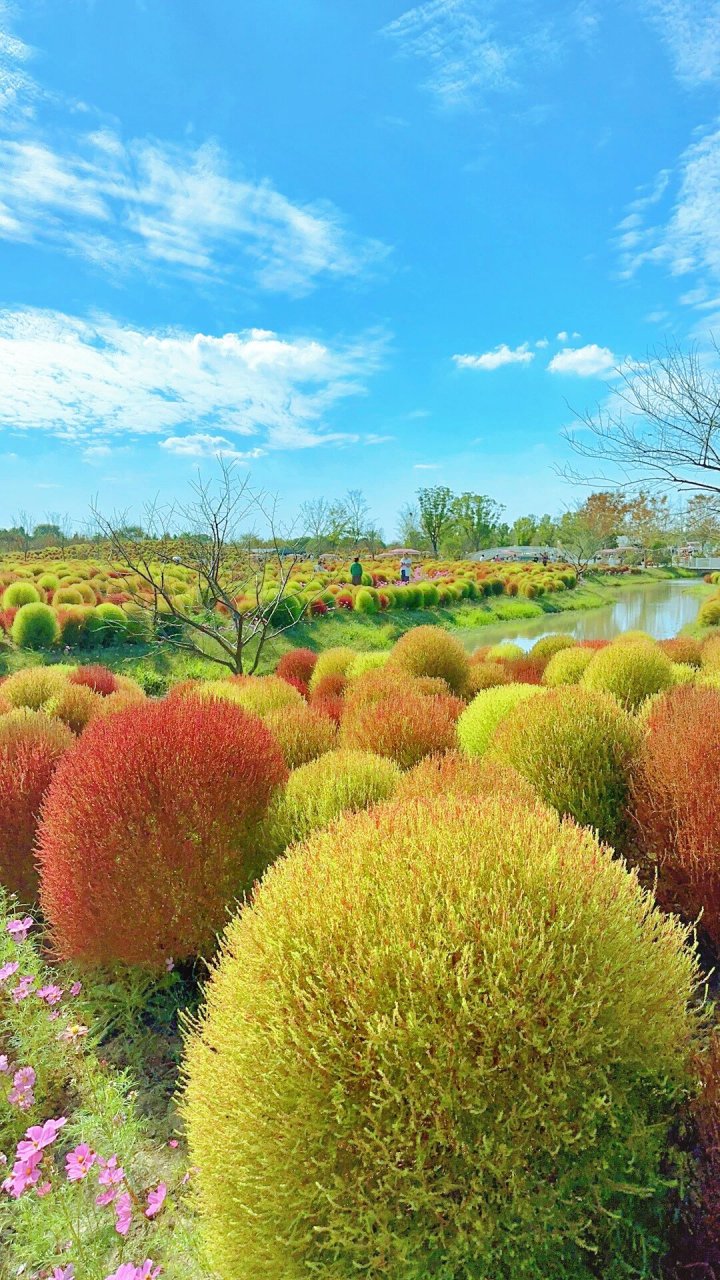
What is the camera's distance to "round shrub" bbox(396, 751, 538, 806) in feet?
9.11

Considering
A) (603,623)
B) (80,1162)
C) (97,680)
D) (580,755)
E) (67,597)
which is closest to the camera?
(80,1162)

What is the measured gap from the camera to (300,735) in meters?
5.16

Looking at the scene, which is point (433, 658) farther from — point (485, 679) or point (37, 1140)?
point (37, 1140)

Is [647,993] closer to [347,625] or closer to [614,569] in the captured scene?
[347,625]

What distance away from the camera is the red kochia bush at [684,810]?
3.15m

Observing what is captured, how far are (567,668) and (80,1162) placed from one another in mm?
7395

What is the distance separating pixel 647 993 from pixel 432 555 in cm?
7271

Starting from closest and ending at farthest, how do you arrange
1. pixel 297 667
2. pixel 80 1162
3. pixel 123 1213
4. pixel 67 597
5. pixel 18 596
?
1. pixel 123 1213
2. pixel 80 1162
3. pixel 297 667
4. pixel 18 596
5. pixel 67 597

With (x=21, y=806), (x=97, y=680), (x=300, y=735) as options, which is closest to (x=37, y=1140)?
(x=21, y=806)

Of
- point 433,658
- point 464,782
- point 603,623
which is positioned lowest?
point 603,623

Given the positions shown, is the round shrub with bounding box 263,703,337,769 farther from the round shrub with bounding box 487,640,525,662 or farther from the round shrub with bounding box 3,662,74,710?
the round shrub with bounding box 487,640,525,662

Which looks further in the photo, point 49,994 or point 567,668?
point 567,668

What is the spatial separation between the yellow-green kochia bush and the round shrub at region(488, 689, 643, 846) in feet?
6.19

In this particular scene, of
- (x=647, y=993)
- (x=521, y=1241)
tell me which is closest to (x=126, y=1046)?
(x=521, y=1241)
